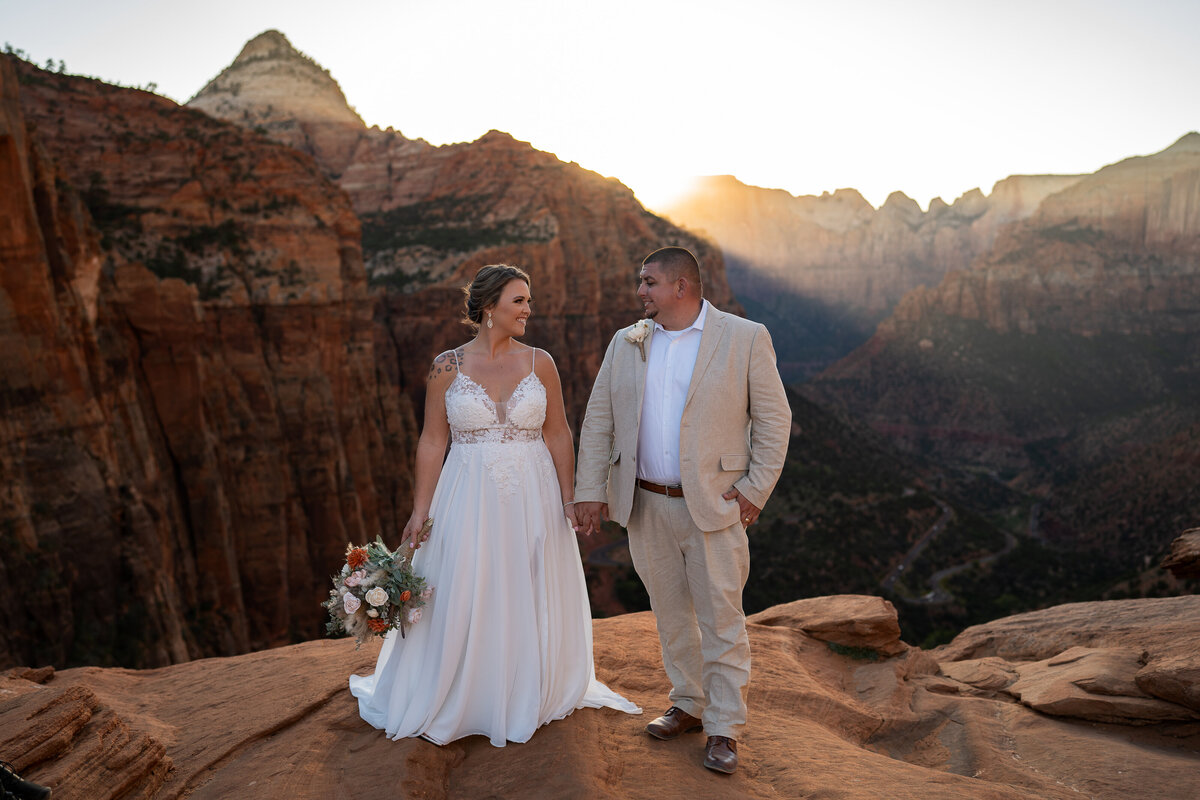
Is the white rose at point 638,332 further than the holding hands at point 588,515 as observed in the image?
No

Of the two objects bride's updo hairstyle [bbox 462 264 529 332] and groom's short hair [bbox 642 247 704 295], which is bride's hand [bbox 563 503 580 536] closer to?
bride's updo hairstyle [bbox 462 264 529 332]

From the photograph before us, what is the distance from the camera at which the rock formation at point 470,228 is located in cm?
4269

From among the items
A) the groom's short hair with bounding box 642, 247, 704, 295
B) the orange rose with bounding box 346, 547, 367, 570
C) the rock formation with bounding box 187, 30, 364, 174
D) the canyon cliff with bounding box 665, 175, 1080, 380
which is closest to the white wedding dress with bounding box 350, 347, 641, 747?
the orange rose with bounding box 346, 547, 367, 570

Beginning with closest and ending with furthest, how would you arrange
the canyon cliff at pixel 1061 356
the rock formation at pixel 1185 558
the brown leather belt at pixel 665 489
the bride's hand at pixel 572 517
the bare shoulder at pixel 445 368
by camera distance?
the brown leather belt at pixel 665 489 → the bride's hand at pixel 572 517 → the bare shoulder at pixel 445 368 → the rock formation at pixel 1185 558 → the canyon cliff at pixel 1061 356

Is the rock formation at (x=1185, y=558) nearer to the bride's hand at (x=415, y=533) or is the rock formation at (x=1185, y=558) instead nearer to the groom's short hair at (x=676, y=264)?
the groom's short hair at (x=676, y=264)

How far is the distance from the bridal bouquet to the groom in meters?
1.17

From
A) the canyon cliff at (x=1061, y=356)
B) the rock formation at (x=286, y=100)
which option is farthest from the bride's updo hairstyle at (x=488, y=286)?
the rock formation at (x=286, y=100)

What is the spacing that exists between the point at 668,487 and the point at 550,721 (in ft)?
5.54

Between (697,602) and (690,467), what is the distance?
34.6 inches

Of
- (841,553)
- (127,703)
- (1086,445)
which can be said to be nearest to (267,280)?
(127,703)

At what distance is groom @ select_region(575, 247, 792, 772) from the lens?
4656mm

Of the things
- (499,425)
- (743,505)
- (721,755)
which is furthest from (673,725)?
(499,425)

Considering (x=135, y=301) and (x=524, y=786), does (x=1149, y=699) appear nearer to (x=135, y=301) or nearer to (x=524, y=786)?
(x=524, y=786)

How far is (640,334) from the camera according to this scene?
191 inches
